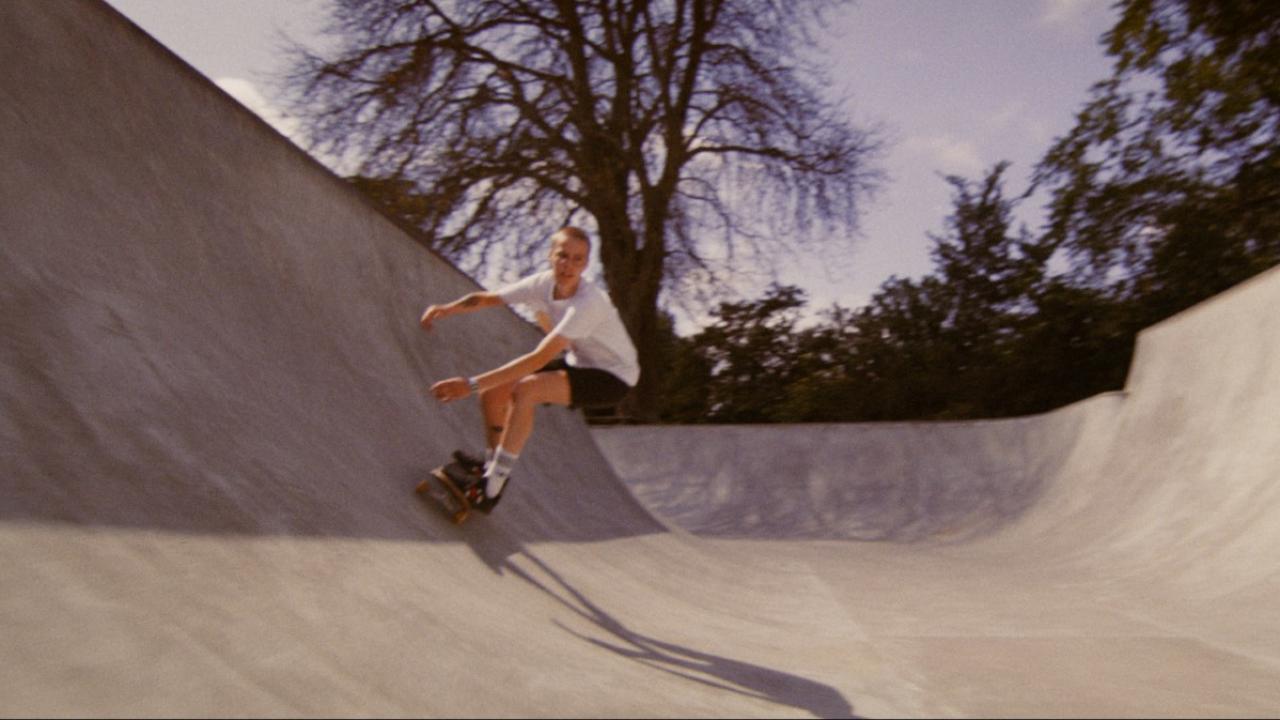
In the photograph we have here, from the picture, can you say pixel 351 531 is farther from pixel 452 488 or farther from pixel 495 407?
pixel 495 407

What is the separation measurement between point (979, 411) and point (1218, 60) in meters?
8.24

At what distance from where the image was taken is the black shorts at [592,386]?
4336 millimetres

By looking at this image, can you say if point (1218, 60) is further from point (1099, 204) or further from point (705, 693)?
point (705, 693)

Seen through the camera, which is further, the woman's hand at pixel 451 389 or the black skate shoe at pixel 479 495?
the black skate shoe at pixel 479 495

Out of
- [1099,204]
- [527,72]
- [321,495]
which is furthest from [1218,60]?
[321,495]

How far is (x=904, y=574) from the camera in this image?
6.10m

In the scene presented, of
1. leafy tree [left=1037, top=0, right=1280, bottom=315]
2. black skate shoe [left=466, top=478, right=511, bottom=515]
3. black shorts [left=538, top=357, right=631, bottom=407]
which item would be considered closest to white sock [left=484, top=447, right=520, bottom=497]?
black skate shoe [left=466, top=478, right=511, bottom=515]

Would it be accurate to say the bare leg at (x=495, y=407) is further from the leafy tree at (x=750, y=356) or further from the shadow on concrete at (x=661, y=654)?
the leafy tree at (x=750, y=356)

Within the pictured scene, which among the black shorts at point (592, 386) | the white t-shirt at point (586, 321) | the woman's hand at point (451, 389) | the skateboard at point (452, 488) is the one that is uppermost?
the white t-shirt at point (586, 321)

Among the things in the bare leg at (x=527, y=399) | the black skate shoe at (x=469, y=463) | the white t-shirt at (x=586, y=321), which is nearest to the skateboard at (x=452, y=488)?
the black skate shoe at (x=469, y=463)

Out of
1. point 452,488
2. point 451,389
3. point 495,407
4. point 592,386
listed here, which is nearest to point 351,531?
point 451,389

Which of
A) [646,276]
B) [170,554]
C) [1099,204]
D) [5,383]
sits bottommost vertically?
[170,554]

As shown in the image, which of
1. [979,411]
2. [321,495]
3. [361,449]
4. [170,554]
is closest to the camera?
[170,554]

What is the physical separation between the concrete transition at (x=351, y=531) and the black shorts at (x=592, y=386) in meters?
0.76
